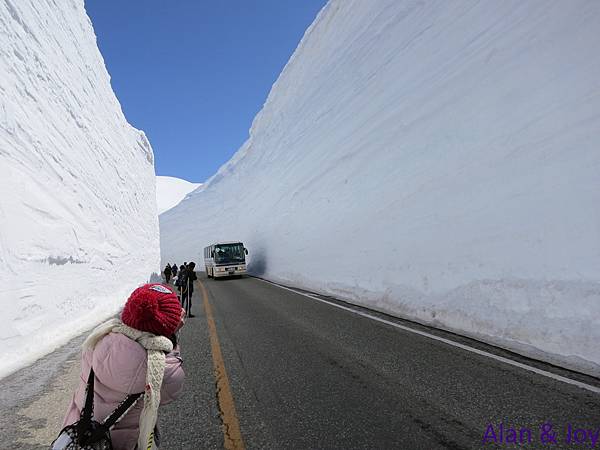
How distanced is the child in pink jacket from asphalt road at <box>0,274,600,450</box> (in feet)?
4.76

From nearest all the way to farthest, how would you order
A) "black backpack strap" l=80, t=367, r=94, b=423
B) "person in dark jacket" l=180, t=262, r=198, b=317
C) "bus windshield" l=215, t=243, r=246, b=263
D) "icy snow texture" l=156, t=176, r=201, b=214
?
"black backpack strap" l=80, t=367, r=94, b=423 < "person in dark jacket" l=180, t=262, r=198, b=317 < "bus windshield" l=215, t=243, r=246, b=263 < "icy snow texture" l=156, t=176, r=201, b=214

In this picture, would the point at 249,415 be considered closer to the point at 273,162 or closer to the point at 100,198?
the point at 100,198

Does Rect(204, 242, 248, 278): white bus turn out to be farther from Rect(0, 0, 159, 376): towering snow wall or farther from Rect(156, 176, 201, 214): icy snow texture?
Rect(156, 176, 201, 214): icy snow texture

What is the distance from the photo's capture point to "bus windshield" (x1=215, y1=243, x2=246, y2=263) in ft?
79.3

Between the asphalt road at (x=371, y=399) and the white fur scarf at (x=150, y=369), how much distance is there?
58.0 inches

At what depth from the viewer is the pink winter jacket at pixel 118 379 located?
5.12 ft

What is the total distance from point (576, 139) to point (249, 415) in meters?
7.39

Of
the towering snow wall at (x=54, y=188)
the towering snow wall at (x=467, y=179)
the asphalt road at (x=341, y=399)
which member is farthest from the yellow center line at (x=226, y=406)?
the towering snow wall at (x=467, y=179)

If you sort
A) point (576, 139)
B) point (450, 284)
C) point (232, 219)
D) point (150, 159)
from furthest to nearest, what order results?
point (232, 219)
point (150, 159)
point (450, 284)
point (576, 139)

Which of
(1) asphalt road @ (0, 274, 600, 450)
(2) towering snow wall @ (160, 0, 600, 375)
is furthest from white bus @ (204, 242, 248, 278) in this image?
(1) asphalt road @ (0, 274, 600, 450)

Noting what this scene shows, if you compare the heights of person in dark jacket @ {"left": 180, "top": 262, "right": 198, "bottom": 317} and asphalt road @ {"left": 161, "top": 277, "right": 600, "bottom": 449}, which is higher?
person in dark jacket @ {"left": 180, "top": 262, "right": 198, "bottom": 317}

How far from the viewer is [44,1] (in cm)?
1116

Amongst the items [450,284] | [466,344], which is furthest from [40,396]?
[450,284]

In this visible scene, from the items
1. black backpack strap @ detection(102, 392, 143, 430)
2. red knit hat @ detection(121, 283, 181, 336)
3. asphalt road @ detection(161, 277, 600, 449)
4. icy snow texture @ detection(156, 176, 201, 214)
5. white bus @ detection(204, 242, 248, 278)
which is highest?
icy snow texture @ detection(156, 176, 201, 214)
